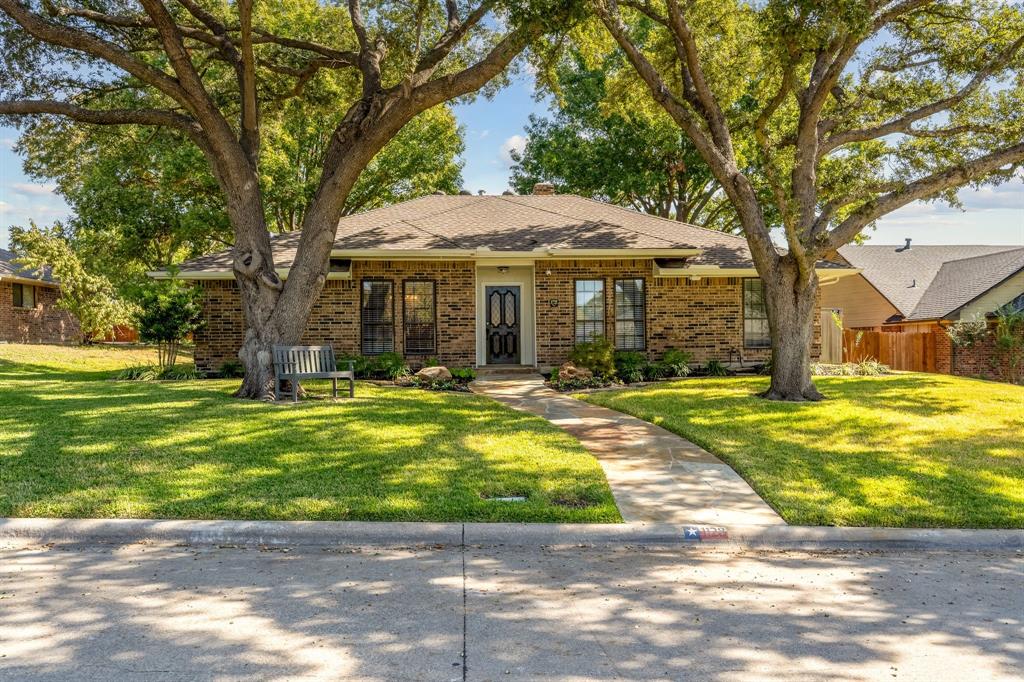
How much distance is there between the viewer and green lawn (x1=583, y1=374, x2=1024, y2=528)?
602 cm

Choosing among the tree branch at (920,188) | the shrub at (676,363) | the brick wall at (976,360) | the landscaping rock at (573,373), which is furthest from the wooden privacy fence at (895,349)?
the landscaping rock at (573,373)

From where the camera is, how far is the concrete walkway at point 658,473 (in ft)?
19.4

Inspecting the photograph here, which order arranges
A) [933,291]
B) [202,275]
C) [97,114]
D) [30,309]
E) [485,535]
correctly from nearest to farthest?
[485,535]
[97,114]
[202,275]
[933,291]
[30,309]

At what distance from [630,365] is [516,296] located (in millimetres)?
3389

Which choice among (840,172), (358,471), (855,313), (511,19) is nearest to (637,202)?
(855,313)

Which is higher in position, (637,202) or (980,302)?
(637,202)

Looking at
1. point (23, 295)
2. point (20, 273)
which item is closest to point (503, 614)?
point (20, 273)

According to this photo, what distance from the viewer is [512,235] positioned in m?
16.4

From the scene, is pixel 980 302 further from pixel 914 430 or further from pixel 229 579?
pixel 229 579

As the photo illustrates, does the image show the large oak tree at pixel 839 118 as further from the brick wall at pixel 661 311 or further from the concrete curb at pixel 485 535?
the concrete curb at pixel 485 535

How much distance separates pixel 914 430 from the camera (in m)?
9.06

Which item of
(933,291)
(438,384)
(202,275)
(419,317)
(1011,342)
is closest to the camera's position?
(438,384)

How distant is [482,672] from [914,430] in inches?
316

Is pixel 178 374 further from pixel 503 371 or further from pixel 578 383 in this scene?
pixel 578 383
